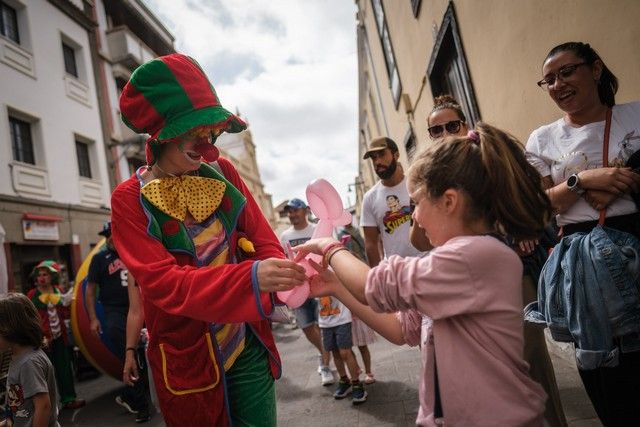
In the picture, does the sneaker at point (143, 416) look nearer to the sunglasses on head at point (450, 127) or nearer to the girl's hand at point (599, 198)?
the sunglasses on head at point (450, 127)

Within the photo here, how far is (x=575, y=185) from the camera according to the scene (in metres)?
1.76

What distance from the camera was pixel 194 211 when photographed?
153cm

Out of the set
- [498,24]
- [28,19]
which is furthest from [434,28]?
[28,19]

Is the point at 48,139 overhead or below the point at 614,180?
overhead

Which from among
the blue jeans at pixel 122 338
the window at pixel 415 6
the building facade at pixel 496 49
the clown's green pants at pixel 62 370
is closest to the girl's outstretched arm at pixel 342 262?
the building facade at pixel 496 49

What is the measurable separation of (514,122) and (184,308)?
3673mm

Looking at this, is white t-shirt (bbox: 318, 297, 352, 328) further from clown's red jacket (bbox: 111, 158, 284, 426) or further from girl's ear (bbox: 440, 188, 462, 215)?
girl's ear (bbox: 440, 188, 462, 215)

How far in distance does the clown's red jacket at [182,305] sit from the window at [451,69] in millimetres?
4293

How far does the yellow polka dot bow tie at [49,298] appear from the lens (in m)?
5.41

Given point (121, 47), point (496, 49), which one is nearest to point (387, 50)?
point (496, 49)

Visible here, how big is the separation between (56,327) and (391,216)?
14.3 ft

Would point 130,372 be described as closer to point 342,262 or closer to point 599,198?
point 342,262

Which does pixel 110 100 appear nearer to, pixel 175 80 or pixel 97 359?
pixel 97 359

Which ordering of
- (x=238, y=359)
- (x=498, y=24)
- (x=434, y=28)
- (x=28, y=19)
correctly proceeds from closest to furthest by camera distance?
(x=238, y=359) → (x=498, y=24) → (x=434, y=28) → (x=28, y=19)
